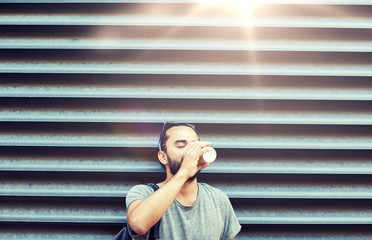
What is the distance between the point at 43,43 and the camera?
2.31 m

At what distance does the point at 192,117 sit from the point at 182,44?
566mm

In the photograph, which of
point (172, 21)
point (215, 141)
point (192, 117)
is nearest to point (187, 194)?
point (215, 141)

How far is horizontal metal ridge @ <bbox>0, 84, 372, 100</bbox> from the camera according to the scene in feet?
7.57

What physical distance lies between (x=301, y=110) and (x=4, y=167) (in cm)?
231

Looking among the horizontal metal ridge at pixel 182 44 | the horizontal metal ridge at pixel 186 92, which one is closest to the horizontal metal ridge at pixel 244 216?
the horizontal metal ridge at pixel 186 92

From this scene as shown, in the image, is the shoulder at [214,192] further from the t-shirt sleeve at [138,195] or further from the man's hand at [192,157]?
the t-shirt sleeve at [138,195]

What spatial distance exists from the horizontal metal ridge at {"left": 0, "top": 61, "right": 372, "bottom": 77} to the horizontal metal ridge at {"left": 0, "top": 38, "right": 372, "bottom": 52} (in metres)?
0.12

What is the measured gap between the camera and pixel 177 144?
2.19 meters

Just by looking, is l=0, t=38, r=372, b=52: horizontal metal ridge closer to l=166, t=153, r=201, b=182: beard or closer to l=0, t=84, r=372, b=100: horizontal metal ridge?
l=0, t=84, r=372, b=100: horizontal metal ridge

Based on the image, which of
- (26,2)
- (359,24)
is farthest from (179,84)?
(359,24)

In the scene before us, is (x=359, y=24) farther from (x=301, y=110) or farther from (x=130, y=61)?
(x=130, y=61)

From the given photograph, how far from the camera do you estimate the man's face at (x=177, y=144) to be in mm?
2158

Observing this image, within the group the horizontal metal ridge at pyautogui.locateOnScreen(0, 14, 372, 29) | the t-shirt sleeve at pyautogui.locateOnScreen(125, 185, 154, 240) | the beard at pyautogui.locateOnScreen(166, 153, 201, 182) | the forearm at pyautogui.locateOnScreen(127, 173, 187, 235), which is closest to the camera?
the forearm at pyautogui.locateOnScreen(127, 173, 187, 235)

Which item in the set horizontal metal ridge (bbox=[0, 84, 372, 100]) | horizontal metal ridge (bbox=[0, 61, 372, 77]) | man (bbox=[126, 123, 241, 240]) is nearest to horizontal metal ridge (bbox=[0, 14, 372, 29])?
horizontal metal ridge (bbox=[0, 61, 372, 77])
